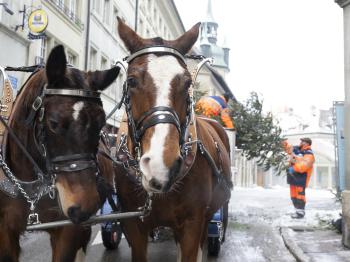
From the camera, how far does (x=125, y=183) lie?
3879 mm

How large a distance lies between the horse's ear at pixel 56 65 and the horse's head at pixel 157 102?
44cm

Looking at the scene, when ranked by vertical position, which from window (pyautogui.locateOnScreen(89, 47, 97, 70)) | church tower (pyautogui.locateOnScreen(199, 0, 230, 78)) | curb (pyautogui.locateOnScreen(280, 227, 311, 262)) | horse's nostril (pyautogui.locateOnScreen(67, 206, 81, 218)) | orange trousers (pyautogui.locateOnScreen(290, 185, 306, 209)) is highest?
church tower (pyautogui.locateOnScreen(199, 0, 230, 78))

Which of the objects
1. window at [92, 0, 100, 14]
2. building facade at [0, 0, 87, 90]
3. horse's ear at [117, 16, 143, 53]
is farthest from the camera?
window at [92, 0, 100, 14]

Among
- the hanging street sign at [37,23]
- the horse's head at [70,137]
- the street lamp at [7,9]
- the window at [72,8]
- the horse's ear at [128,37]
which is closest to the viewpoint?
the horse's head at [70,137]

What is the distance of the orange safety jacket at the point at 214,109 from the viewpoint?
7.79 metres

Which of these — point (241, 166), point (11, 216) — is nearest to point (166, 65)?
point (11, 216)

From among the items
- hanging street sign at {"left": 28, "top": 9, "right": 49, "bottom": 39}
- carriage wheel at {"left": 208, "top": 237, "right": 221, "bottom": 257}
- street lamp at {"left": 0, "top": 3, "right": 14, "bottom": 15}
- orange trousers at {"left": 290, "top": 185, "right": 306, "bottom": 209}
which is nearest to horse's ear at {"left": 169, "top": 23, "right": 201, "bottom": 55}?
carriage wheel at {"left": 208, "top": 237, "right": 221, "bottom": 257}

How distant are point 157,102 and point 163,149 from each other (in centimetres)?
36

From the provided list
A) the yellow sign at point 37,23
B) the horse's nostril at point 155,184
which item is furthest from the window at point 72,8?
the horse's nostril at point 155,184

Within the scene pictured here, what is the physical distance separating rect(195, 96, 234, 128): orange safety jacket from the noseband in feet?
14.7

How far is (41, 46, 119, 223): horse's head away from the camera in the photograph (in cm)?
282

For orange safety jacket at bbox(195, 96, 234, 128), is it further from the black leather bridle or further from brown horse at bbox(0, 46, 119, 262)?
the black leather bridle

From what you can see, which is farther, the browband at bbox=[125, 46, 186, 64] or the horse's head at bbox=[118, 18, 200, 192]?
the browband at bbox=[125, 46, 186, 64]

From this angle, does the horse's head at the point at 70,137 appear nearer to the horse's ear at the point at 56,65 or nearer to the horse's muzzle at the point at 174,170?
the horse's ear at the point at 56,65
